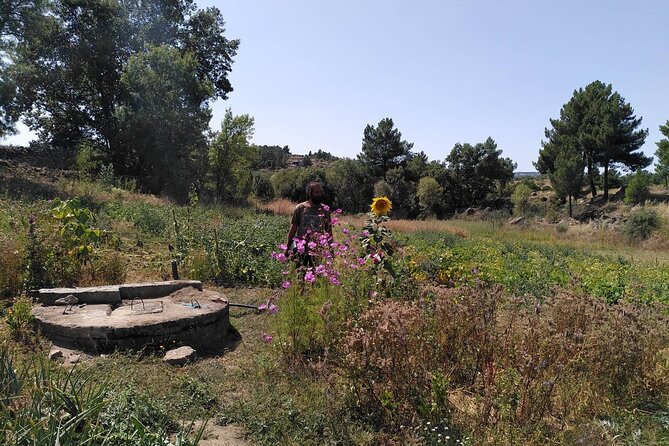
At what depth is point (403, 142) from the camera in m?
47.5

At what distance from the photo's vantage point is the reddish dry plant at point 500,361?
2.65 m

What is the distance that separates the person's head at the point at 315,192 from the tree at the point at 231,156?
738 inches

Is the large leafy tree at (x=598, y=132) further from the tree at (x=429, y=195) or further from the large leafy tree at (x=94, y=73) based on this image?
the large leafy tree at (x=94, y=73)

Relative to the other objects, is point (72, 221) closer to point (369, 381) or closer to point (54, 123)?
point (369, 381)

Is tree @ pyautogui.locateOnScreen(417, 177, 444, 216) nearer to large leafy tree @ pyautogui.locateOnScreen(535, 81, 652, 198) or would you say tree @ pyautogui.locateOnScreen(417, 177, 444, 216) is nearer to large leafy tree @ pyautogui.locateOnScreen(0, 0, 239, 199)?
large leafy tree @ pyautogui.locateOnScreen(535, 81, 652, 198)

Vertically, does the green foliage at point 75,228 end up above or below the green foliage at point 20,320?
above

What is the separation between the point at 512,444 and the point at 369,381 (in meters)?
0.86

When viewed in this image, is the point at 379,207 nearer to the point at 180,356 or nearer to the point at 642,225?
the point at 180,356

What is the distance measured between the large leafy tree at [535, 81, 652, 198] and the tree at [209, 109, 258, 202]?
27848mm

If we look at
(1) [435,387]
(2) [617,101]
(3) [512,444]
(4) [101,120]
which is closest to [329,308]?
(1) [435,387]

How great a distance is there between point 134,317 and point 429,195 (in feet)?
124

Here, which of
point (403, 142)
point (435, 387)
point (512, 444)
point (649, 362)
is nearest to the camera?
point (512, 444)

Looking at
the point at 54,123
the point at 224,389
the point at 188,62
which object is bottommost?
the point at 224,389

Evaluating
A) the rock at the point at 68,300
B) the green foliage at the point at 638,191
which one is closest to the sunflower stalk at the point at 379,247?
the rock at the point at 68,300
